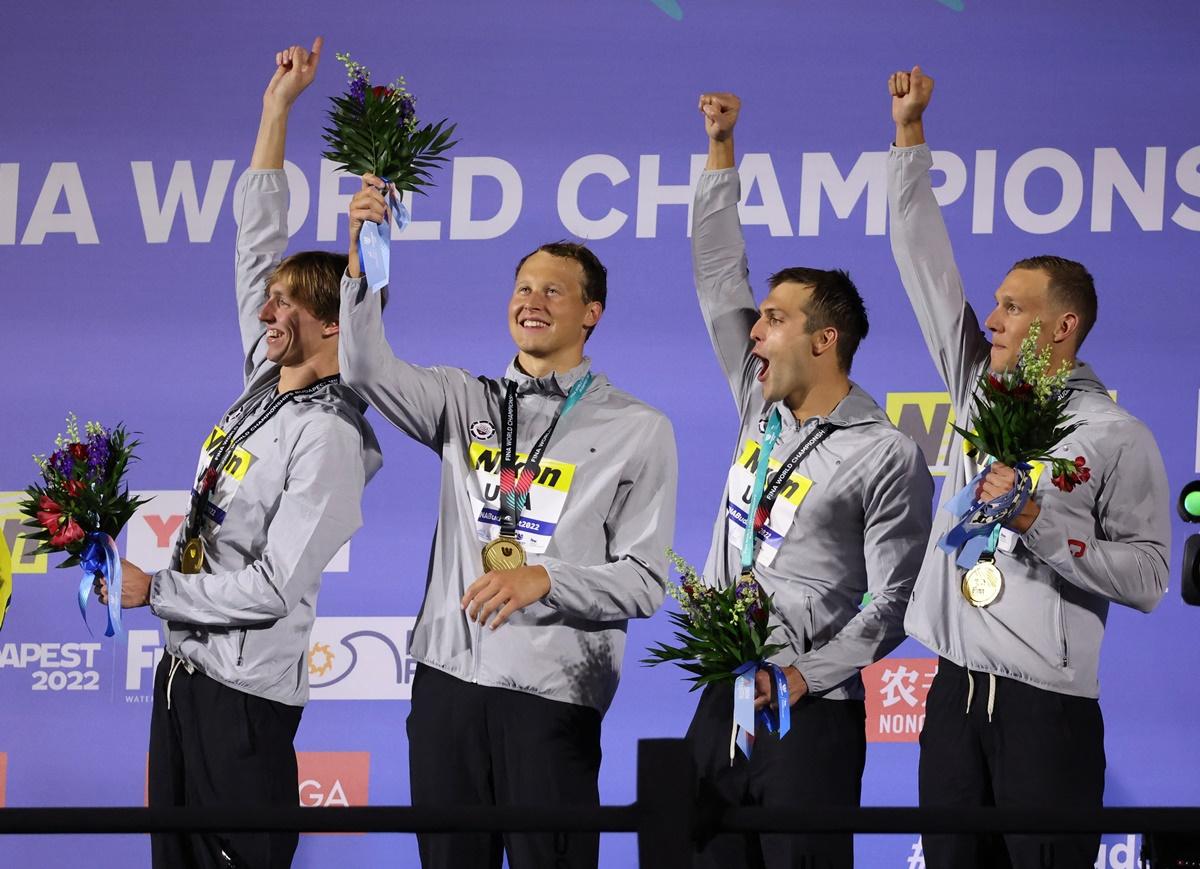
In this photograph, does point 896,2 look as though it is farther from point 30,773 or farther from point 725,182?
point 30,773

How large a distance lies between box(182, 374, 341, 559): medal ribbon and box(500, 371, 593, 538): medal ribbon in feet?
1.66

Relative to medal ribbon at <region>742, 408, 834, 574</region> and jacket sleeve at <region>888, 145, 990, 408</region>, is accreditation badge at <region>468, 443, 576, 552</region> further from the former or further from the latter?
jacket sleeve at <region>888, 145, 990, 408</region>

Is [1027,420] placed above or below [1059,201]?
below

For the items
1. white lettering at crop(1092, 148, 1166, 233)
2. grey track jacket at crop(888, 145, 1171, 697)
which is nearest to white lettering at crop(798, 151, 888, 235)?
white lettering at crop(1092, 148, 1166, 233)

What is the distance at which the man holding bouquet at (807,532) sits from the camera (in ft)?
11.5

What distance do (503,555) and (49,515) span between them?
107 centimetres

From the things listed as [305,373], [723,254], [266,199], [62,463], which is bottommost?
[62,463]

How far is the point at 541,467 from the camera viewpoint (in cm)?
370

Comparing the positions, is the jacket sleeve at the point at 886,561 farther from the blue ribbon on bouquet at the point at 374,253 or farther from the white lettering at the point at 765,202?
the white lettering at the point at 765,202

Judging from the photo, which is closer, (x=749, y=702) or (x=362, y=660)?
(x=749, y=702)

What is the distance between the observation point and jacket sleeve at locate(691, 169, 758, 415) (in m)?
4.02

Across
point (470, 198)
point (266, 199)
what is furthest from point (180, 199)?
point (266, 199)

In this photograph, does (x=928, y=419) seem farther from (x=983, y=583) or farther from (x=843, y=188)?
(x=983, y=583)

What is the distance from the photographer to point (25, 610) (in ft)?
16.9
